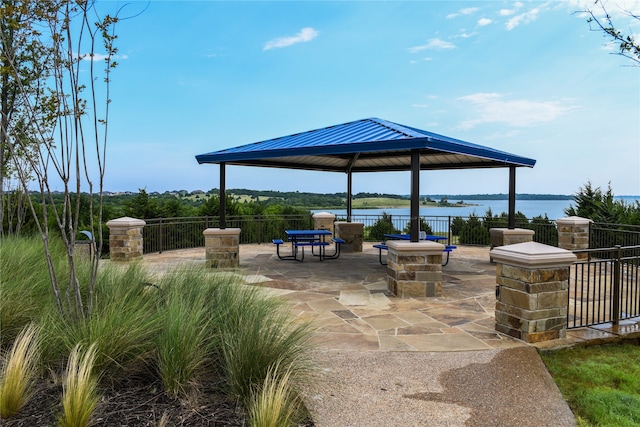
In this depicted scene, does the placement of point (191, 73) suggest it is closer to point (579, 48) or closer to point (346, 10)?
point (346, 10)

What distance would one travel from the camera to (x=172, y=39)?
8.09m

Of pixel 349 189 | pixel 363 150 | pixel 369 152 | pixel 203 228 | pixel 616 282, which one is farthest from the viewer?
pixel 203 228

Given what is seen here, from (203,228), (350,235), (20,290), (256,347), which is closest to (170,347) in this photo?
(256,347)

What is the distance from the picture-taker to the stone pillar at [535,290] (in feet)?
14.1

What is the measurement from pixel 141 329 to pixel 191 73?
8.35 meters

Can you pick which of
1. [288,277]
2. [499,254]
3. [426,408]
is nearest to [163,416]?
[426,408]

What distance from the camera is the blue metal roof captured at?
682cm

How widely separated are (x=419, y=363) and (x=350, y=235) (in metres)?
8.16

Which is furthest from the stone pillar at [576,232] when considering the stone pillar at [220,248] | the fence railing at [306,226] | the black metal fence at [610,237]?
the stone pillar at [220,248]

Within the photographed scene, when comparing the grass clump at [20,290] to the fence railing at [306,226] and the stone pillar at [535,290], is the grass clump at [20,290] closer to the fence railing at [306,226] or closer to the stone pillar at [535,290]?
the stone pillar at [535,290]

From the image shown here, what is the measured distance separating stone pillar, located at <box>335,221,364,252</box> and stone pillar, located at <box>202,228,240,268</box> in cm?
381

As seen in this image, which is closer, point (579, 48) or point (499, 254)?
point (499, 254)

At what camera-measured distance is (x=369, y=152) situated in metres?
8.95

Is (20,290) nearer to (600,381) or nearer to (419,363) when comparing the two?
(419,363)
